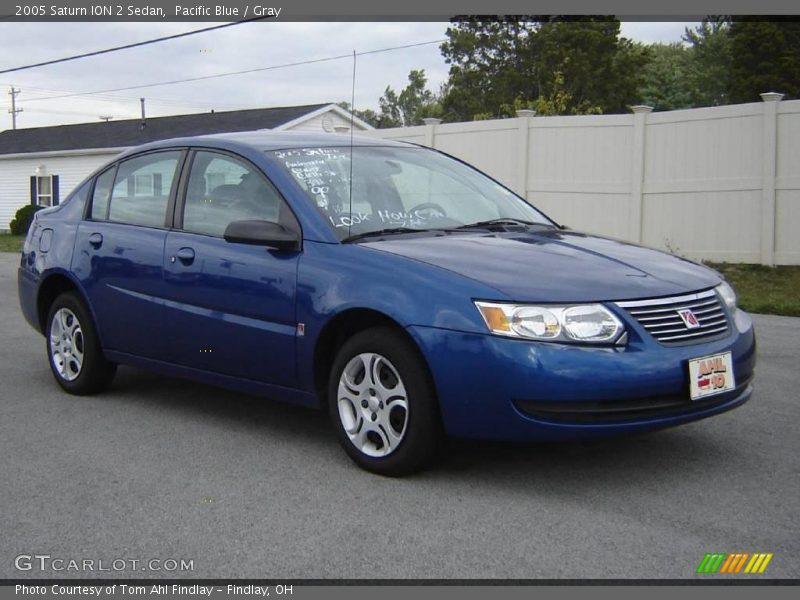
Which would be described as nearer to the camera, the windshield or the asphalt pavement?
the asphalt pavement

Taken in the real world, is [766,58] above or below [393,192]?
above

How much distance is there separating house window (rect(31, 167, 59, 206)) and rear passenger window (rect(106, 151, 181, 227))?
2958 centimetres

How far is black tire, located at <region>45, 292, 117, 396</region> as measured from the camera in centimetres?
618

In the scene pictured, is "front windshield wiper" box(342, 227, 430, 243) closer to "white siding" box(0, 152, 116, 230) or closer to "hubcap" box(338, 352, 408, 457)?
"hubcap" box(338, 352, 408, 457)

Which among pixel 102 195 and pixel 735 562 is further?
pixel 102 195

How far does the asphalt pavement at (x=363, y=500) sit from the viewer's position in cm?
357

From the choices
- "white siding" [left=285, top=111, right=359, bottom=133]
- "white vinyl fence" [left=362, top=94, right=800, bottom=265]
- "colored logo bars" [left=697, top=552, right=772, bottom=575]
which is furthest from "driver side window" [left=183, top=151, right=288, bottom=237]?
"white siding" [left=285, top=111, right=359, bottom=133]

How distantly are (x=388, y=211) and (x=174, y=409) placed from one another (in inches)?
76.1

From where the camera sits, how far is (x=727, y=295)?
4.81 metres

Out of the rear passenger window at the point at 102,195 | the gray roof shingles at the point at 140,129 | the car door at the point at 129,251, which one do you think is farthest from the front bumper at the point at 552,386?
the gray roof shingles at the point at 140,129

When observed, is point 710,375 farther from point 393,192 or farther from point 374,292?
point 393,192

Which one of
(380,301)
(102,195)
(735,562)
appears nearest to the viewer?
(735,562)

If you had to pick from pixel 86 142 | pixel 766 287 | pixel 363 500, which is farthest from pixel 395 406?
pixel 86 142

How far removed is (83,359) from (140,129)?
96.4 ft
